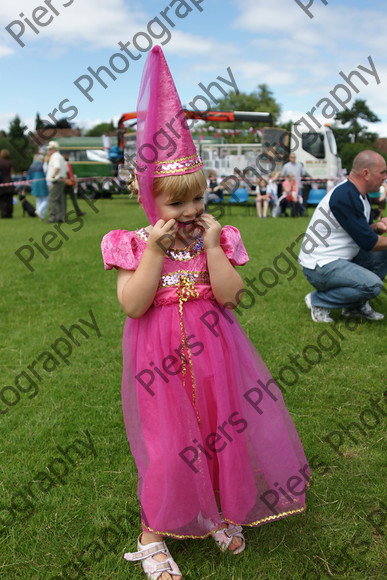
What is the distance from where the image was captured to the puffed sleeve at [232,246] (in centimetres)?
201

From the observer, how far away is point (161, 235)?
1795 mm

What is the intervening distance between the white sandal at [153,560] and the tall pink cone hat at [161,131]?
1.38 metres

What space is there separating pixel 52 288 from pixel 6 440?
3457mm

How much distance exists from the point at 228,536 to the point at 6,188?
14.0 m

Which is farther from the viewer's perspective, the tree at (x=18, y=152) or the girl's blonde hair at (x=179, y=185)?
the tree at (x=18, y=152)

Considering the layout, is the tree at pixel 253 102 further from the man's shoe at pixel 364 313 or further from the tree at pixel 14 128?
the man's shoe at pixel 364 313

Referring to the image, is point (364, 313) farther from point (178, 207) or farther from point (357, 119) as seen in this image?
point (357, 119)

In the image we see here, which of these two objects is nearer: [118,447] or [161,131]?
[161,131]

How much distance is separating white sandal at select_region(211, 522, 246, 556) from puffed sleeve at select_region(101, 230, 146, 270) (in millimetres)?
1188

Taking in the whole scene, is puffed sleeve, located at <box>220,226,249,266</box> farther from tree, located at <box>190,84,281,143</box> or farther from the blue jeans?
tree, located at <box>190,84,281,143</box>

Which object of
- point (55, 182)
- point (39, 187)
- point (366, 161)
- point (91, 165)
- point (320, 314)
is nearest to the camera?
point (366, 161)

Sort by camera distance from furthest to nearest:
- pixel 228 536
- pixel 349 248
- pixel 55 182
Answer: pixel 55 182 → pixel 349 248 → pixel 228 536

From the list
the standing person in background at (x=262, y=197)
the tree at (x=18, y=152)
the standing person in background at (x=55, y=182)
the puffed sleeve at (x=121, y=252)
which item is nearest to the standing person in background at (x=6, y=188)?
the standing person in background at (x=55, y=182)

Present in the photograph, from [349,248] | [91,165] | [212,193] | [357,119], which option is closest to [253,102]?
[357,119]
